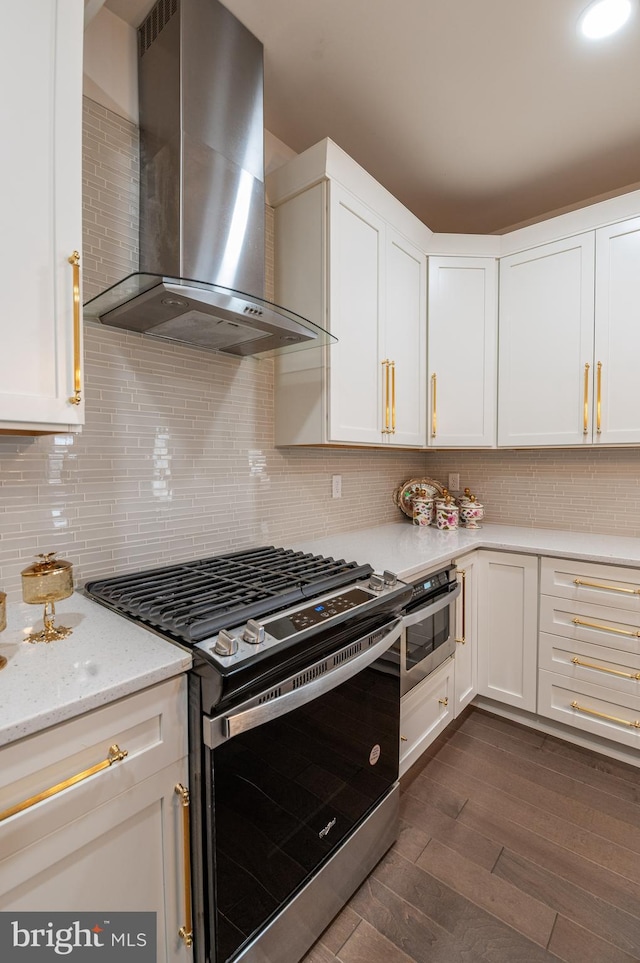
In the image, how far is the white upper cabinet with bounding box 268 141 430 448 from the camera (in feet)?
5.82

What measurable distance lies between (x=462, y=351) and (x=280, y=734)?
6.87 ft

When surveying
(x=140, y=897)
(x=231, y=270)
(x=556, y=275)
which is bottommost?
(x=140, y=897)

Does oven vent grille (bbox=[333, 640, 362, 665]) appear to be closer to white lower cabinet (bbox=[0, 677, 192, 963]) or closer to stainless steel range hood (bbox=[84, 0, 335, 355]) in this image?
white lower cabinet (bbox=[0, 677, 192, 963])

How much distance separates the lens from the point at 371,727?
1390mm

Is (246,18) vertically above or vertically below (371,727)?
above

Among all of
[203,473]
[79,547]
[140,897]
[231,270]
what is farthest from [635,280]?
[140,897]

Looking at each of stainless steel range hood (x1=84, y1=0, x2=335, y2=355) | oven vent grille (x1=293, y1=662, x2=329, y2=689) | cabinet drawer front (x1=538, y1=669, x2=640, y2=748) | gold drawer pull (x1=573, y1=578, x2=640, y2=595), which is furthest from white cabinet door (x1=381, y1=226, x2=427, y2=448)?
cabinet drawer front (x1=538, y1=669, x2=640, y2=748)

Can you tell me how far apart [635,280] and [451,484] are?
4.70ft

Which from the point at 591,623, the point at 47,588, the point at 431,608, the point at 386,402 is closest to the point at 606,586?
the point at 591,623

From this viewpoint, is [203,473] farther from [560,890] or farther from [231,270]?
[560,890]

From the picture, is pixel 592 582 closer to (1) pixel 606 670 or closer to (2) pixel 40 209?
(1) pixel 606 670

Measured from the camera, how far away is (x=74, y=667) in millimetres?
887

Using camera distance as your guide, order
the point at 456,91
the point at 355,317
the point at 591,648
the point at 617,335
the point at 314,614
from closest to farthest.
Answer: the point at 314,614, the point at 456,91, the point at 355,317, the point at 591,648, the point at 617,335

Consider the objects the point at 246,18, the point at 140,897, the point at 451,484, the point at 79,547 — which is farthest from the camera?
the point at 451,484
